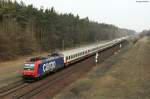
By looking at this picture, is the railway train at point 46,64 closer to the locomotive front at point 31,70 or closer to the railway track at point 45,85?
the locomotive front at point 31,70

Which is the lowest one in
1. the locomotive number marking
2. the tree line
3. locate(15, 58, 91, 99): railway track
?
locate(15, 58, 91, 99): railway track

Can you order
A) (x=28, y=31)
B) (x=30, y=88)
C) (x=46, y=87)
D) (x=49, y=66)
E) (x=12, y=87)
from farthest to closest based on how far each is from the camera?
1. (x=28, y=31)
2. (x=49, y=66)
3. (x=12, y=87)
4. (x=46, y=87)
5. (x=30, y=88)

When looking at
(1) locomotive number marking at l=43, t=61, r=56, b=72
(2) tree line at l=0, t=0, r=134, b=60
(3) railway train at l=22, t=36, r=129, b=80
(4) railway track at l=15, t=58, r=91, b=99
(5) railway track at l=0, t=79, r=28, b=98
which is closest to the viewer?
(4) railway track at l=15, t=58, r=91, b=99

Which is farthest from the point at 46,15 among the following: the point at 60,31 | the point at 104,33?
the point at 104,33

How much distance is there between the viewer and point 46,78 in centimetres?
3309

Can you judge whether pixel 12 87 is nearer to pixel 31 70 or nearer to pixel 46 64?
pixel 31 70

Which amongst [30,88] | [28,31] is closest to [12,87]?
[30,88]

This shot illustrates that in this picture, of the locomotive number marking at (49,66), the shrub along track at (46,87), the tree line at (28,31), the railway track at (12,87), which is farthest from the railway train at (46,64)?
the tree line at (28,31)

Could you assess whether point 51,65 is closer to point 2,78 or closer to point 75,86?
point 2,78

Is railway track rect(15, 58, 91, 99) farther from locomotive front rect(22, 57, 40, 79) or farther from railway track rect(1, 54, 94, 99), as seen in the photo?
locomotive front rect(22, 57, 40, 79)

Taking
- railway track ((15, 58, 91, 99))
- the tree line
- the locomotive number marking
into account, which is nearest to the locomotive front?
railway track ((15, 58, 91, 99))

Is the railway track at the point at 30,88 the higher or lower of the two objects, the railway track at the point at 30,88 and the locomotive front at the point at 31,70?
Result: the lower

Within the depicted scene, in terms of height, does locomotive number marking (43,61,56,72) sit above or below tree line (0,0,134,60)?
below

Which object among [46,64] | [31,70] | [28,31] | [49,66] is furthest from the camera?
[28,31]
